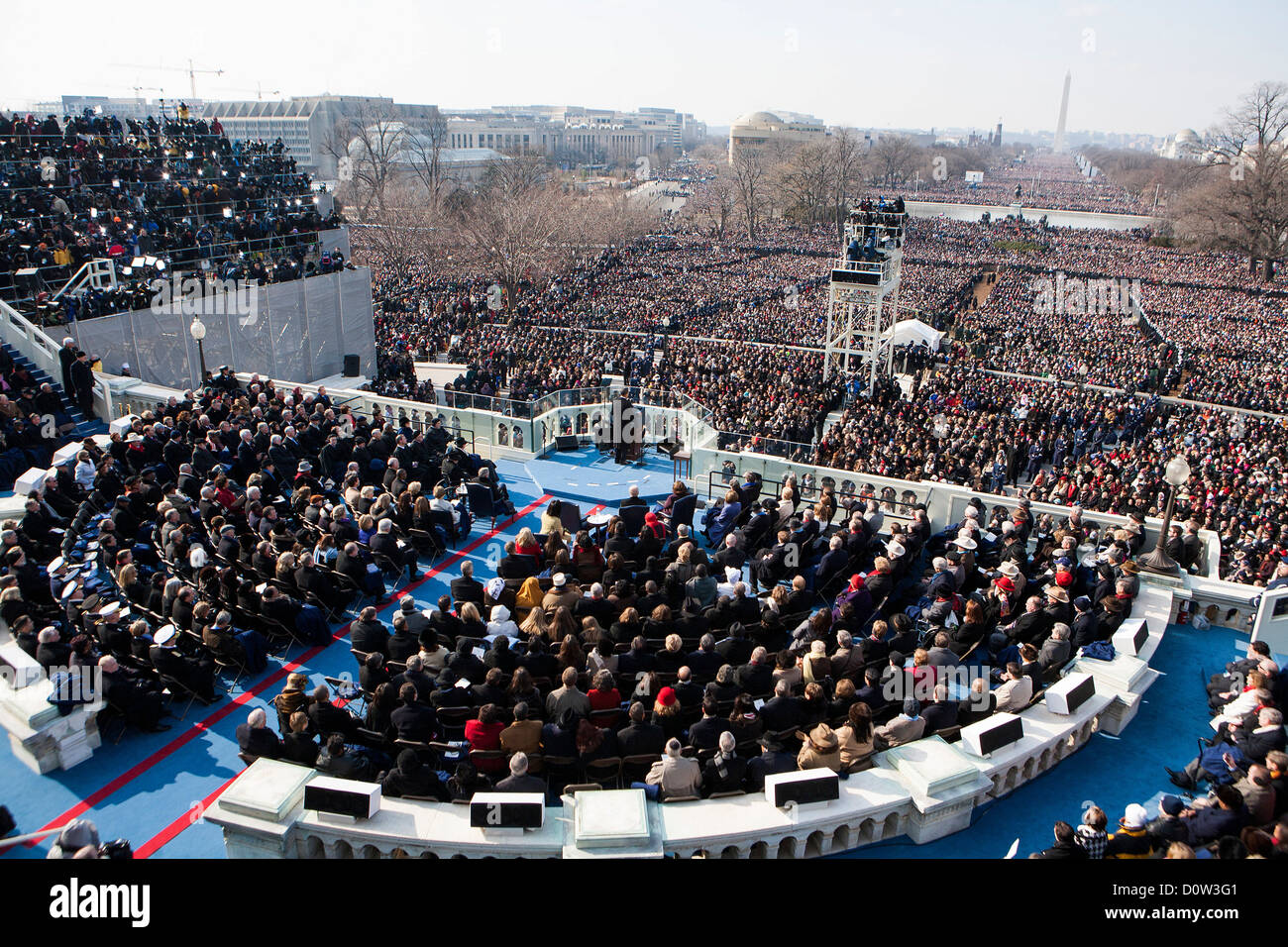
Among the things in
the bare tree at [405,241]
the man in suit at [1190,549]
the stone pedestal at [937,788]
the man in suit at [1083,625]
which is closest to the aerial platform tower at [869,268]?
the man in suit at [1190,549]

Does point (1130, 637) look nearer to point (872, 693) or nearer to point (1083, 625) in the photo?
point (1083, 625)

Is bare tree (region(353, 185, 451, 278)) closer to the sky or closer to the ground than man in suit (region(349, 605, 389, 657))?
closer to the sky

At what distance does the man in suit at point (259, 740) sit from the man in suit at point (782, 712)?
13.5 ft

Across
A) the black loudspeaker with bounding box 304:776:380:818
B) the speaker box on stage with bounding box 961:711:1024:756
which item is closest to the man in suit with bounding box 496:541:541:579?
the black loudspeaker with bounding box 304:776:380:818

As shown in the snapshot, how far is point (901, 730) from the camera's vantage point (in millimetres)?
7152

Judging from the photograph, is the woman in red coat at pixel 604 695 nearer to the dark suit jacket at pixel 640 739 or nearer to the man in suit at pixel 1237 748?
the dark suit jacket at pixel 640 739

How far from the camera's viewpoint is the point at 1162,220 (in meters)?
88.2

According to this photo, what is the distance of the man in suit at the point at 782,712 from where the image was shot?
284 inches

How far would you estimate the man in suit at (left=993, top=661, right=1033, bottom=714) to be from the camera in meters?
7.67

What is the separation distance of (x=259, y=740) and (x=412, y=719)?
126 centimetres

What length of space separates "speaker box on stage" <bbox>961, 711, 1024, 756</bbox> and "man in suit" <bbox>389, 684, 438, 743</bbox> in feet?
15.0

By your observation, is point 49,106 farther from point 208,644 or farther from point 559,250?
point 208,644

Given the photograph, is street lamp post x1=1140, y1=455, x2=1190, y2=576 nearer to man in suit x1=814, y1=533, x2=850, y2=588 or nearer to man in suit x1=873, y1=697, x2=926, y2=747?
man in suit x1=814, y1=533, x2=850, y2=588

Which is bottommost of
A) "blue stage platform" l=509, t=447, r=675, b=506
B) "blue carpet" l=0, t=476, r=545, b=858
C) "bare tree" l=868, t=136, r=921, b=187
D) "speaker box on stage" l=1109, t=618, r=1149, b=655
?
"blue carpet" l=0, t=476, r=545, b=858
